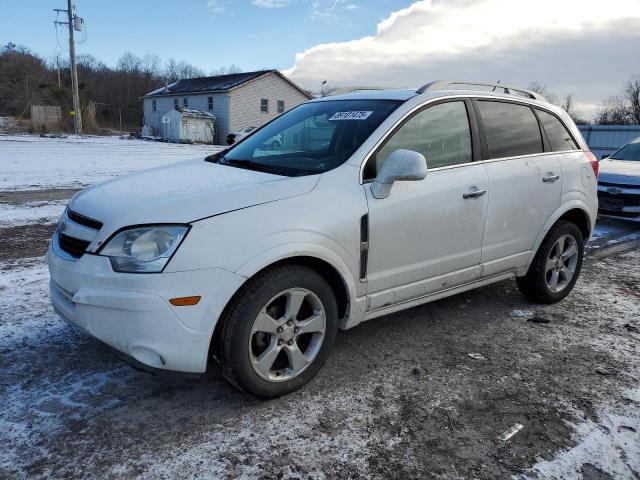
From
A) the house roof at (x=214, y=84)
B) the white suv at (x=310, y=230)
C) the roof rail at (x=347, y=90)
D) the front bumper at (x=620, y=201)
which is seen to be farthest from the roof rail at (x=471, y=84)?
the house roof at (x=214, y=84)

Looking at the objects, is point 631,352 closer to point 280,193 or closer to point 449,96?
point 449,96

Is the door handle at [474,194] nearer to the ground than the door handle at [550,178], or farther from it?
nearer to the ground

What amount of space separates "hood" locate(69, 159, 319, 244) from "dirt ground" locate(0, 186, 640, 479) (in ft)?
2.62

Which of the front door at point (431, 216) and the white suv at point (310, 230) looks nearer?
the white suv at point (310, 230)

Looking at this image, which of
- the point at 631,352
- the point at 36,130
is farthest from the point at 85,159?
the point at 36,130

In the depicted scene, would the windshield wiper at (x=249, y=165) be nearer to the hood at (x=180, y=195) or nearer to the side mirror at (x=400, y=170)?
the hood at (x=180, y=195)

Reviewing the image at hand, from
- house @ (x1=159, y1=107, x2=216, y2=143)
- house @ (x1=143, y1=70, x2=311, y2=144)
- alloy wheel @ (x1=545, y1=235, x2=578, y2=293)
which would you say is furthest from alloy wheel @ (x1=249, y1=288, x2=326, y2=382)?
house @ (x1=143, y1=70, x2=311, y2=144)

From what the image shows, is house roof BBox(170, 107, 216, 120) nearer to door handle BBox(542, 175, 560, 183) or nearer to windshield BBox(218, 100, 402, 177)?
windshield BBox(218, 100, 402, 177)

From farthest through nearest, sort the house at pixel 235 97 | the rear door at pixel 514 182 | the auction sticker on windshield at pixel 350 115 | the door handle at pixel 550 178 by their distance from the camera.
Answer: the house at pixel 235 97
the door handle at pixel 550 178
the rear door at pixel 514 182
the auction sticker on windshield at pixel 350 115

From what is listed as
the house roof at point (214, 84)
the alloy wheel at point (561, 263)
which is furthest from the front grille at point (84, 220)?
the house roof at point (214, 84)

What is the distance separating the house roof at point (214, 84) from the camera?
40344mm

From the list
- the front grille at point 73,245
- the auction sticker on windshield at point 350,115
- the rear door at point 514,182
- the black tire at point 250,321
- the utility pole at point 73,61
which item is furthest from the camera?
the utility pole at point 73,61

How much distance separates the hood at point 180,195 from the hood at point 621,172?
7.46m

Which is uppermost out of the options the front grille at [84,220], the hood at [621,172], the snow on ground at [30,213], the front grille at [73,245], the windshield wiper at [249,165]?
the windshield wiper at [249,165]
